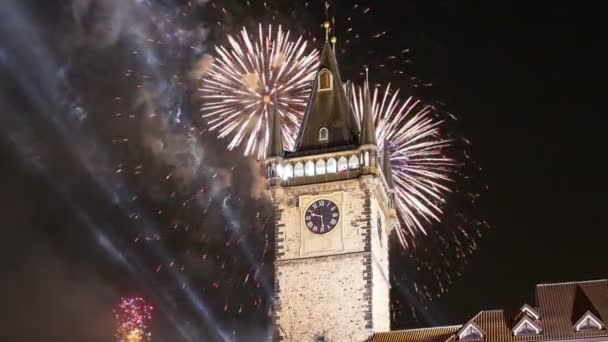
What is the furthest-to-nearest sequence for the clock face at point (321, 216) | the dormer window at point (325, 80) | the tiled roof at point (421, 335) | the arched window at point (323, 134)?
the dormer window at point (325, 80)
the arched window at point (323, 134)
the clock face at point (321, 216)
the tiled roof at point (421, 335)

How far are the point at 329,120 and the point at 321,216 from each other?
6734 millimetres

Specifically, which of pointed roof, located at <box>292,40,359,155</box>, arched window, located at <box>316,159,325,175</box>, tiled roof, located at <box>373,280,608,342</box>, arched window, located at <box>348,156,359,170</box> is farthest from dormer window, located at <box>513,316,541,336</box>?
pointed roof, located at <box>292,40,359,155</box>

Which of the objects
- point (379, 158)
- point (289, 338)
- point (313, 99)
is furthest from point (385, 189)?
point (289, 338)

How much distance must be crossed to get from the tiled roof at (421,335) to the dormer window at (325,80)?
1679 cm

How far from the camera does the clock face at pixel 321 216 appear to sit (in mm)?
59625

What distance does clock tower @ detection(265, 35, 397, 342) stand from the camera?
57.8 m

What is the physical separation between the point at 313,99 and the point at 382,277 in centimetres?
1185

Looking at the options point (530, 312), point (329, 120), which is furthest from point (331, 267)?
point (530, 312)

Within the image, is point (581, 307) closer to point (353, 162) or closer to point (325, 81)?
point (353, 162)

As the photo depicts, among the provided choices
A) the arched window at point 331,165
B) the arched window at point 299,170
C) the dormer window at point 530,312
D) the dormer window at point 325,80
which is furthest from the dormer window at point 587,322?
the dormer window at point 325,80

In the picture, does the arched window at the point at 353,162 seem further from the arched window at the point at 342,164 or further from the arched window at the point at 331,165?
the arched window at the point at 331,165

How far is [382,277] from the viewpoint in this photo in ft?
202

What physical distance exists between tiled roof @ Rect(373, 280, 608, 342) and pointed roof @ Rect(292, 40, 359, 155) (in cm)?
1239

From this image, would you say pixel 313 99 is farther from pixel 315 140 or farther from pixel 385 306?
pixel 385 306
